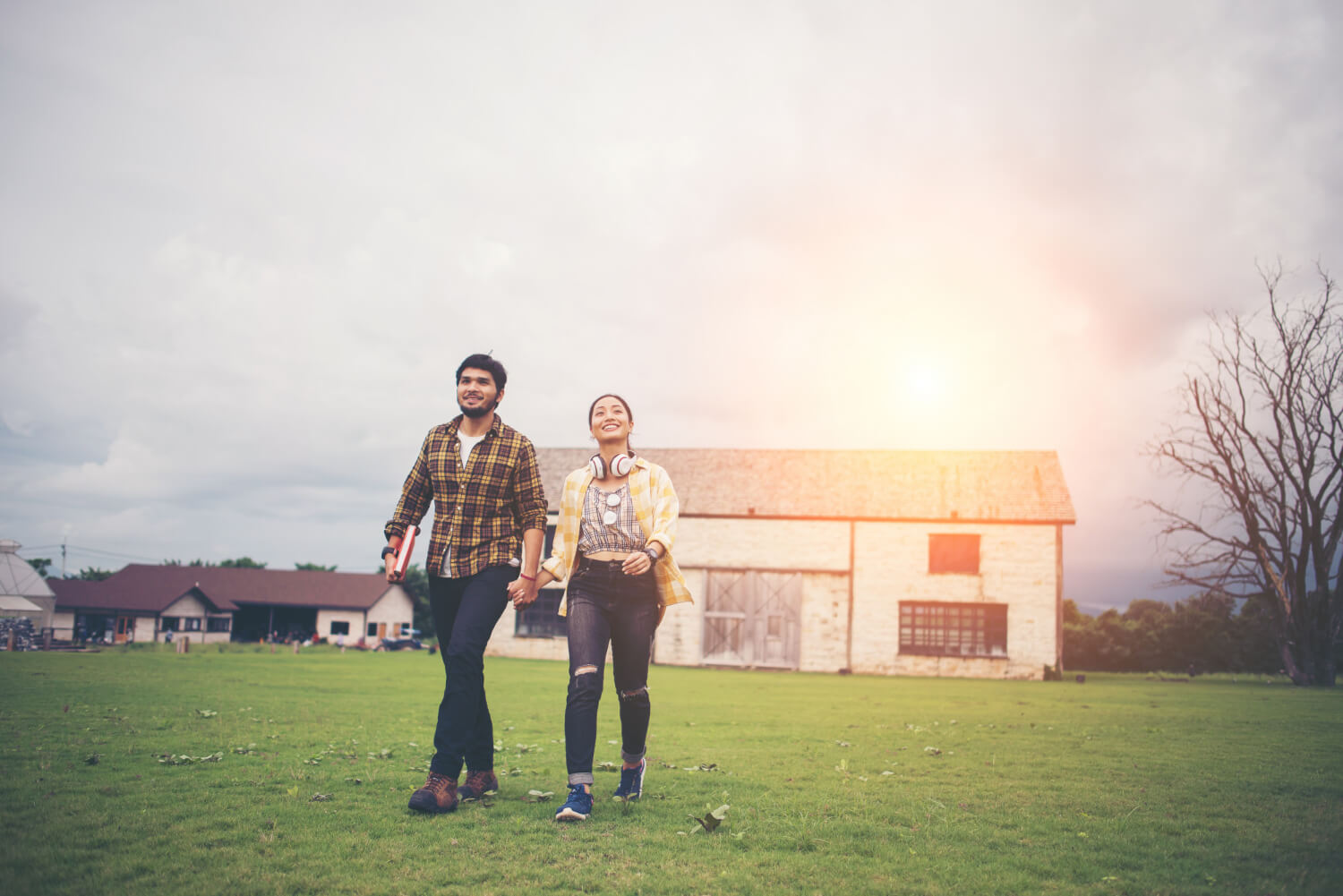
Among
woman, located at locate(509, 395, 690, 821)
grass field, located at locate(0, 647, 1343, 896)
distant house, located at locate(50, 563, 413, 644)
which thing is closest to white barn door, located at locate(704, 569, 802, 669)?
grass field, located at locate(0, 647, 1343, 896)

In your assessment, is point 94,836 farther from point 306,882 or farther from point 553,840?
point 553,840

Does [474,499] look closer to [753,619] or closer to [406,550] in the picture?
[406,550]

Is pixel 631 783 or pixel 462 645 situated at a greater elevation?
pixel 462 645

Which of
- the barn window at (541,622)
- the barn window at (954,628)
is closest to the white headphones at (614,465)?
the barn window at (954,628)

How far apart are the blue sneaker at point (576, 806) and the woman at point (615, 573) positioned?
120mm

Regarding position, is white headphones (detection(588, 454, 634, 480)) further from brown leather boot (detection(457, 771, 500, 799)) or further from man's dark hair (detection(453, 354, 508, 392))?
brown leather boot (detection(457, 771, 500, 799))

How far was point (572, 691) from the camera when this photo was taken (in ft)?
15.6

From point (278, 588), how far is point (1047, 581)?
4721 centimetres

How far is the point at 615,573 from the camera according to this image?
4.85 metres

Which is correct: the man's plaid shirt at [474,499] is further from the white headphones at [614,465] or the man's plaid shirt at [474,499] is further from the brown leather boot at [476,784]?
the brown leather boot at [476,784]

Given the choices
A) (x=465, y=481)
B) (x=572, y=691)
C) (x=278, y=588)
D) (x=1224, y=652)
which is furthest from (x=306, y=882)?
(x=278, y=588)

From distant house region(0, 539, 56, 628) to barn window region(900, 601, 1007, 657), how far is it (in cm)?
3275

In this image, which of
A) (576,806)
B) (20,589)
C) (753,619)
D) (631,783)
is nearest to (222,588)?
(20,589)

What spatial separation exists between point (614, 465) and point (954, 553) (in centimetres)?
2926
